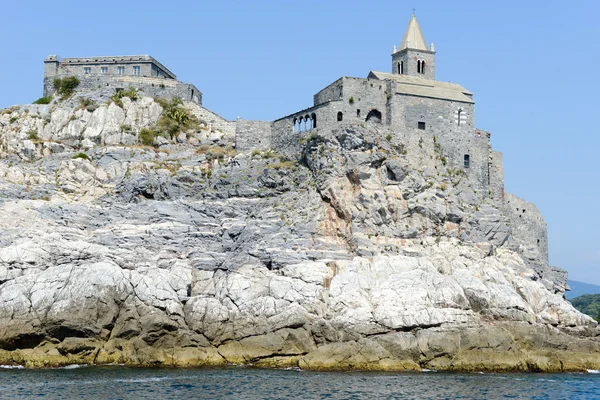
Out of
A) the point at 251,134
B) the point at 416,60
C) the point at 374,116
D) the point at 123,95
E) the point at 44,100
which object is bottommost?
the point at 251,134

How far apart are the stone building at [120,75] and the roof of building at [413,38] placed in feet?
65.3

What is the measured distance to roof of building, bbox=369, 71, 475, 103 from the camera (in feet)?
223

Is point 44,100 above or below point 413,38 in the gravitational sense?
below

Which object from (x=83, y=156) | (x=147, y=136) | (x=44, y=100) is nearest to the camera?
(x=83, y=156)

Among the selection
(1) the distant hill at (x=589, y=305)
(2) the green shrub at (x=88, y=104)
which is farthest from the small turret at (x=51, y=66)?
(1) the distant hill at (x=589, y=305)

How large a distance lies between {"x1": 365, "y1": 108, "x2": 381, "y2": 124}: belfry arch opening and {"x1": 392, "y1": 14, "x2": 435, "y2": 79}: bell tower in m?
9.67

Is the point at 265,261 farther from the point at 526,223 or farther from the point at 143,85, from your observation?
the point at 143,85

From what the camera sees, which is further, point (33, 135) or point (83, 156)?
point (33, 135)

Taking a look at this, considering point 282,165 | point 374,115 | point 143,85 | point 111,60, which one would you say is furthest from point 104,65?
point 374,115

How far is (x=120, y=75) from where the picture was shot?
251 ft

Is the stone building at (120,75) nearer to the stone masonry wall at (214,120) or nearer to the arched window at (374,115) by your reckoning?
the stone masonry wall at (214,120)

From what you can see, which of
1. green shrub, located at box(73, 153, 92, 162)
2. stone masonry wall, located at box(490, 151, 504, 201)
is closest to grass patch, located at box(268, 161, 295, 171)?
green shrub, located at box(73, 153, 92, 162)

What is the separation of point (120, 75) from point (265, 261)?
95.3ft

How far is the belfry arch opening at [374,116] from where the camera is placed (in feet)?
218
